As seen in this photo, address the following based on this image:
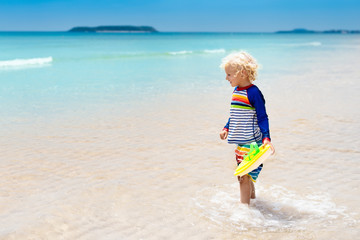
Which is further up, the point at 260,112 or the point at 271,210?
the point at 260,112

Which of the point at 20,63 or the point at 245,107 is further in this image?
the point at 20,63

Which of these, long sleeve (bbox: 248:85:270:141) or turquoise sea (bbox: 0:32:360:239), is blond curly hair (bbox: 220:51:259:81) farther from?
turquoise sea (bbox: 0:32:360:239)

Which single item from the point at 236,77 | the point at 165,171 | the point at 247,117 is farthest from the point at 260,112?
the point at 165,171

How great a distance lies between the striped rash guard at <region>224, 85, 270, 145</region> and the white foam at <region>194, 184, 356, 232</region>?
0.66 metres

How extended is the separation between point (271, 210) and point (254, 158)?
73 centimetres

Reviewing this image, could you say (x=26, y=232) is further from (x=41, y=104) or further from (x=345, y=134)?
(x=41, y=104)

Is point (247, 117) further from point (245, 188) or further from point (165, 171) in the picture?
point (165, 171)

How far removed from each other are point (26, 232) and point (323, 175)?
10.2 ft

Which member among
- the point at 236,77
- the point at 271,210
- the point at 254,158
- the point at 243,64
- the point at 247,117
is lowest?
the point at 271,210

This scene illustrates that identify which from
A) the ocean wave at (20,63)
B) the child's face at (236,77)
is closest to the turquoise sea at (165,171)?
the child's face at (236,77)

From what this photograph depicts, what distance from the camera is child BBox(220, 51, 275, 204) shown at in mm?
3117

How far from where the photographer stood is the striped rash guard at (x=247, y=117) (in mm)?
3113

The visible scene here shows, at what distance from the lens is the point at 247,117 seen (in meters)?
3.22

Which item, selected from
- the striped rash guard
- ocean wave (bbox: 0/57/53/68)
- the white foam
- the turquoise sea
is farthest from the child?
ocean wave (bbox: 0/57/53/68)
